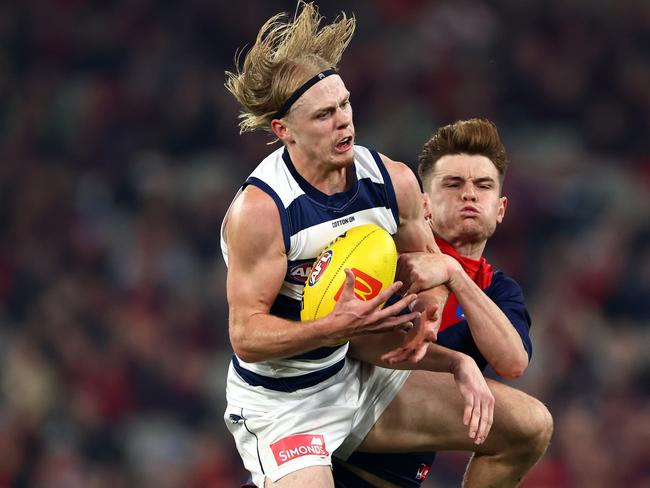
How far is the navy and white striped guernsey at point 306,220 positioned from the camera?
3.77 meters

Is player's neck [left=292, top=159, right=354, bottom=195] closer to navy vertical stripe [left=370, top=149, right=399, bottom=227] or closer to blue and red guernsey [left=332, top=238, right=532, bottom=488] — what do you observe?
navy vertical stripe [left=370, top=149, right=399, bottom=227]

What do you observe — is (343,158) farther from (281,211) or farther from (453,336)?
(453,336)

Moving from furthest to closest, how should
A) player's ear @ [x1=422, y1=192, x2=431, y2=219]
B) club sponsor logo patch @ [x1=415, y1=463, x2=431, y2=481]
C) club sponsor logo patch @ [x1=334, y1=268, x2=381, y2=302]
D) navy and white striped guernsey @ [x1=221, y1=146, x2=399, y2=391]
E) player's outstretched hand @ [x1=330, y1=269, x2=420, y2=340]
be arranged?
club sponsor logo patch @ [x1=415, y1=463, x2=431, y2=481]
player's ear @ [x1=422, y1=192, x2=431, y2=219]
navy and white striped guernsey @ [x1=221, y1=146, x2=399, y2=391]
club sponsor logo patch @ [x1=334, y1=268, x2=381, y2=302]
player's outstretched hand @ [x1=330, y1=269, x2=420, y2=340]

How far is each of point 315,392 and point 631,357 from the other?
13.1 ft

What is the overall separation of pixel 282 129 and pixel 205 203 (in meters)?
4.73

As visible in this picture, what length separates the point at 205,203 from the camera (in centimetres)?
863

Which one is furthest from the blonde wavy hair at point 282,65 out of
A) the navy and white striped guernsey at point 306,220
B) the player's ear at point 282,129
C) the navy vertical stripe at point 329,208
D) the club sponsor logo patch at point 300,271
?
the club sponsor logo patch at point 300,271

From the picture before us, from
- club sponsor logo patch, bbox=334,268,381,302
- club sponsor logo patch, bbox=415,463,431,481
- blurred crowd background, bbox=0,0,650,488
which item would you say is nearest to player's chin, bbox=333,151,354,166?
club sponsor logo patch, bbox=334,268,381,302

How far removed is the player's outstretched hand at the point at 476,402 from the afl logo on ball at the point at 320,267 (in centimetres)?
67

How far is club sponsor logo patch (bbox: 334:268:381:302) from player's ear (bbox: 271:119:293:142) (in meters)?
0.66

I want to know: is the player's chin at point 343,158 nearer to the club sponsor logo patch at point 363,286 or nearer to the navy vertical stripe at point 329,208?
the navy vertical stripe at point 329,208

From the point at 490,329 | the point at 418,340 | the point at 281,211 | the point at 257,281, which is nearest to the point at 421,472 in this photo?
the point at 490,329

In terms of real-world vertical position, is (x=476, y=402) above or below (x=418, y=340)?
below

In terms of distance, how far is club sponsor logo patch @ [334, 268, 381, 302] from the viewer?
3.52 metres
